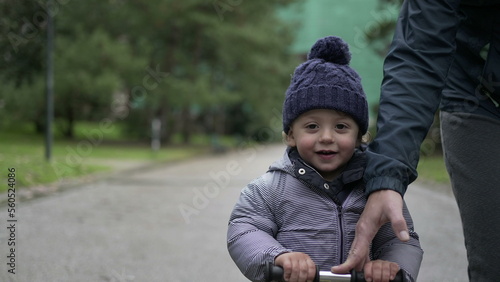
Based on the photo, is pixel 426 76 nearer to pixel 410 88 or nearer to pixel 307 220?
pixel 410 88

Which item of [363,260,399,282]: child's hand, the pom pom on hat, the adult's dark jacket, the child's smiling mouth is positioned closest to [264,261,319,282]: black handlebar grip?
[363,260,399,282]: child's hand

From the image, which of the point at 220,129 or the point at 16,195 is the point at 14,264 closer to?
the point at 16,195

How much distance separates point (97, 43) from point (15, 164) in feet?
37.7

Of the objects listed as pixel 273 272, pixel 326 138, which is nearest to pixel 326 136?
pixel 326 138

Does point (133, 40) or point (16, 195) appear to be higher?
point (133, 40)

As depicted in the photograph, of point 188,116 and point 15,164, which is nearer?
point 15,164

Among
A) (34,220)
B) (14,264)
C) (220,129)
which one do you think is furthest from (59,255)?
(220,129)

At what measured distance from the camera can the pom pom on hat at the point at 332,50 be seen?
2357 mm

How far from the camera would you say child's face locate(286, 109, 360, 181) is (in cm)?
222

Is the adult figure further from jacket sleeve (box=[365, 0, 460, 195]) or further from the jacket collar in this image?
the jacket collar

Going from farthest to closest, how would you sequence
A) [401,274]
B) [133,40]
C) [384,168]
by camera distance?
[133,40], [401,274], [384,168]

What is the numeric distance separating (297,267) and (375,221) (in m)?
0.26

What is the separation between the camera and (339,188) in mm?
2256

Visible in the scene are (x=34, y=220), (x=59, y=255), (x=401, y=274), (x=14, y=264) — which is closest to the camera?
(x=401, y=274)
